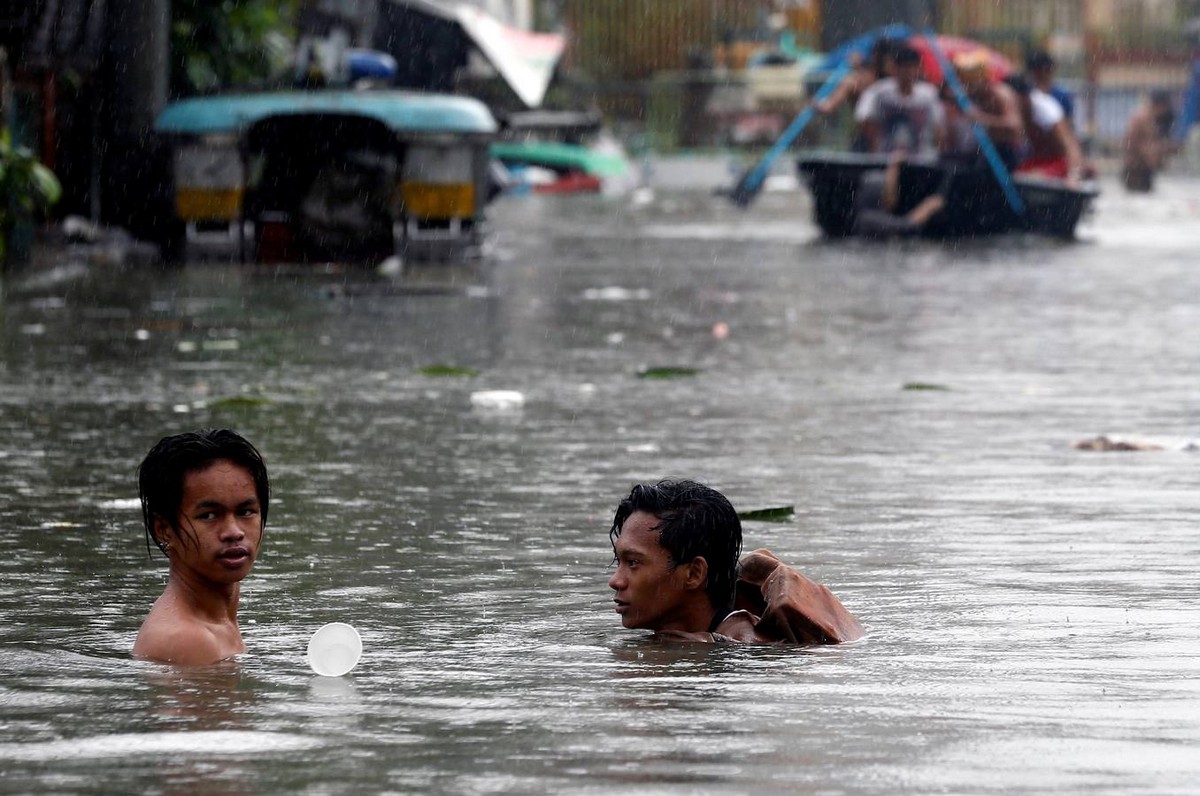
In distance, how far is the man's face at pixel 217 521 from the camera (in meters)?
5.79

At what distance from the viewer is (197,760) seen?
4.76 m

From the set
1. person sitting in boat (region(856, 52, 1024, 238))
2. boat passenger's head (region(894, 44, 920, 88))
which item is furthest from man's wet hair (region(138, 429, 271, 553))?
boat passenger's head (region(894, 44, 920, 88))

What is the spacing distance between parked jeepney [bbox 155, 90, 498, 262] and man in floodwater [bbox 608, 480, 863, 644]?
53.1ft

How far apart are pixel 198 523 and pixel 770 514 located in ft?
9.08

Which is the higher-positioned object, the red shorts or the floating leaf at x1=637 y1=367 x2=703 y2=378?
the floating leaf at x1=637 y1=367 x2=703 y2=378

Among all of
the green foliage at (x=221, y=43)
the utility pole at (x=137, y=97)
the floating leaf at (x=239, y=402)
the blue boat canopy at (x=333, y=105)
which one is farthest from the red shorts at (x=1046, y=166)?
the floating leaf at (x=239, y=402)

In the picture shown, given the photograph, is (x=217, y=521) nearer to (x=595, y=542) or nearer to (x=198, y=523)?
(x=198, y=523)

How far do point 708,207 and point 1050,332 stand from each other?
70.7ft

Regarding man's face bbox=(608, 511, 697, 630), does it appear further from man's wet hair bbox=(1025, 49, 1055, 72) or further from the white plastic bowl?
man's wet hair bbox=(1025, 49, 1055, 72)

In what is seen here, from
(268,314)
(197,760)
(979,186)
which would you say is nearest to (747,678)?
(197,760)

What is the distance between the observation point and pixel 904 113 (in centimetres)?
2761

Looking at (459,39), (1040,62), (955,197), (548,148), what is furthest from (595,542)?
(548,148)

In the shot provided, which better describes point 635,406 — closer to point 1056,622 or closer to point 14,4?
point 1056,622

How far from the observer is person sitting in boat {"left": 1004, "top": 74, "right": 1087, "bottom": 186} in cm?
2822
